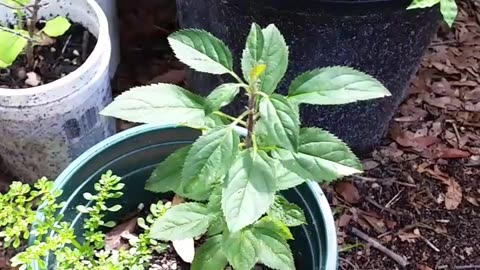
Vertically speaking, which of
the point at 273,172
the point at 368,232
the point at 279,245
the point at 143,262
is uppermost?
the point at 273,172

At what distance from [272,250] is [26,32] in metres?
0.62

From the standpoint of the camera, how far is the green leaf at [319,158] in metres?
0.94

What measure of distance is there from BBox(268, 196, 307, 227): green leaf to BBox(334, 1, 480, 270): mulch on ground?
0.45 m

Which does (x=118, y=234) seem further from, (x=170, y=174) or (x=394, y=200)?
(x=394, y=200)

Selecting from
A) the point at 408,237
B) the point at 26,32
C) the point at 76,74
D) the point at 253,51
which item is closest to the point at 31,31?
the point at 26,32

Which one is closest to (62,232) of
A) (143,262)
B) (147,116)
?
(143,262)

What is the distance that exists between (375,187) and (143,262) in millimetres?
595

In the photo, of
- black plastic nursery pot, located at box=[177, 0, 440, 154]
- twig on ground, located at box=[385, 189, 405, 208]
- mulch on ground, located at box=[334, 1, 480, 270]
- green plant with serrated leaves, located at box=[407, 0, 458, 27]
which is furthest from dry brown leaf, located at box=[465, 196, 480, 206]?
green plant with serrated leaves, located at box=[407, 0, 458, 27]

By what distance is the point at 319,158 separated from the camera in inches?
37.4

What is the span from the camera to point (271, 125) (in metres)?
0.88

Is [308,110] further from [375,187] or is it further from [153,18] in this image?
[153,18]

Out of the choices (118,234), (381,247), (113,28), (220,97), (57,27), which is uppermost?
(220,97)

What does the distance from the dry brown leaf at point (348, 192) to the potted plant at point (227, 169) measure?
387 millimetres

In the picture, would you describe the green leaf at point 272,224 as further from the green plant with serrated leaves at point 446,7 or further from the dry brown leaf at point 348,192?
the dry brown leaf at point 348,192
